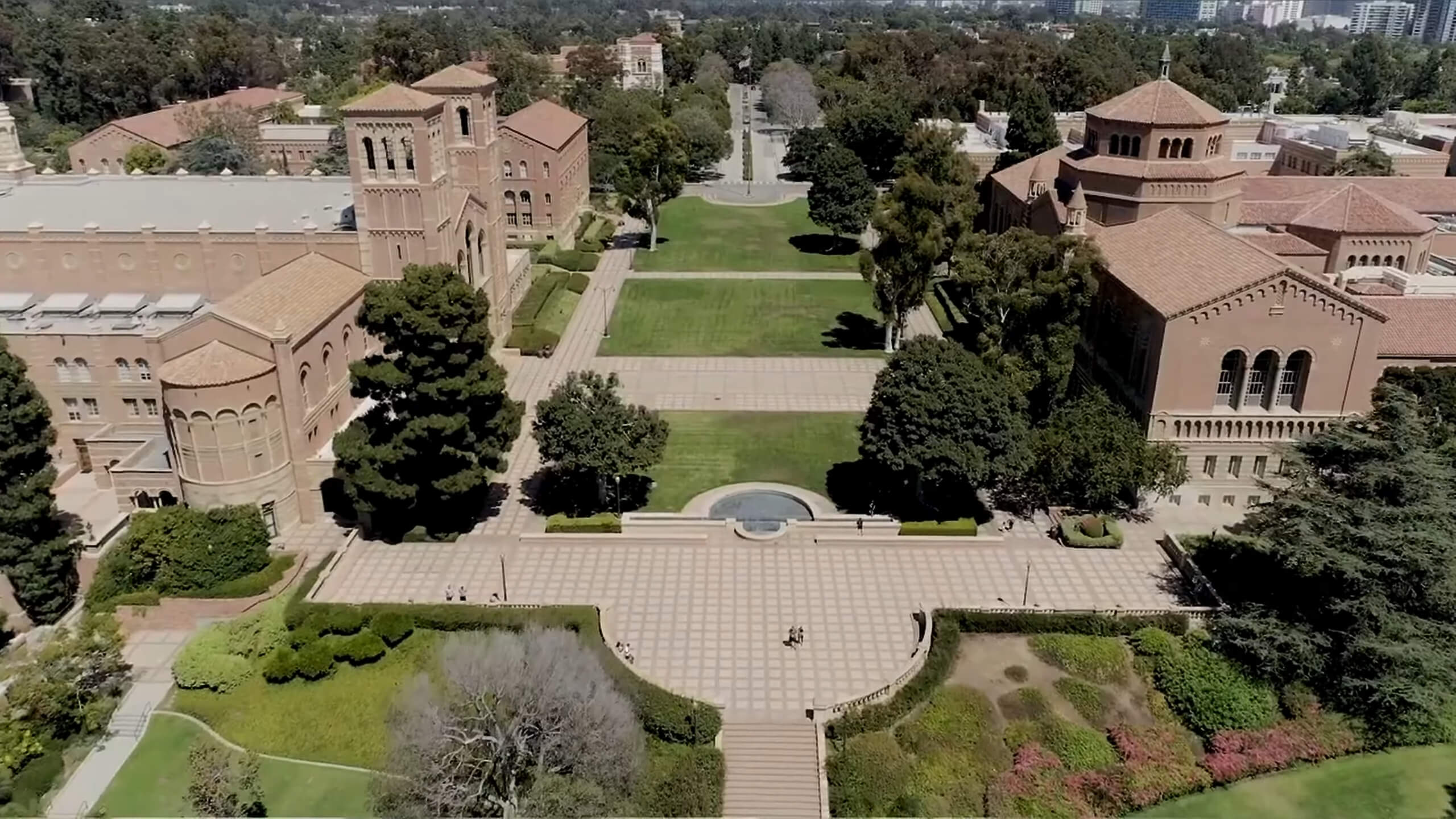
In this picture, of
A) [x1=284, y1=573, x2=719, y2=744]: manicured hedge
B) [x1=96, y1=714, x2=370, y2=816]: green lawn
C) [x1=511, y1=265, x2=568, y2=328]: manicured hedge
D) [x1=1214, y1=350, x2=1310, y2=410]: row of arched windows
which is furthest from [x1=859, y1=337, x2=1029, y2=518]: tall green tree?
[x1=511, y1=265, x2=568, y2=328]: manicured hedge

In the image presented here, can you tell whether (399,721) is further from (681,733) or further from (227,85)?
(227,85)

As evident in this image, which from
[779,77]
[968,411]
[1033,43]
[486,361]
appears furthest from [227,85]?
[968,411]

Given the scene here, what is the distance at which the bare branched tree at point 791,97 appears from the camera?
144000mm

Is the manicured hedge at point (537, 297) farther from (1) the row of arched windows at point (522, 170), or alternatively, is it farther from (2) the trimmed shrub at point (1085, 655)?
(2) the trimmed shrub at point (1085, 655)

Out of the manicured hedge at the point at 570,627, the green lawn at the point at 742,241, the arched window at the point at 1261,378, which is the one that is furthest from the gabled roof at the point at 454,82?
the arched window at the point at 1261,378

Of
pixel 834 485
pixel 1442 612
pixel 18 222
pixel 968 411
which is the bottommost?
pixel 834 485

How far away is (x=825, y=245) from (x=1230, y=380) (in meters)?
51.3

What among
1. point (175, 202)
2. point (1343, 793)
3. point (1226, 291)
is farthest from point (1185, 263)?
point (175, 202)

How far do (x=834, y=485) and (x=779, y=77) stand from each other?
118717 millimetres

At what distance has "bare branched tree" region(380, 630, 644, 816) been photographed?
27.9 m

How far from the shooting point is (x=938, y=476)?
43.9 meters

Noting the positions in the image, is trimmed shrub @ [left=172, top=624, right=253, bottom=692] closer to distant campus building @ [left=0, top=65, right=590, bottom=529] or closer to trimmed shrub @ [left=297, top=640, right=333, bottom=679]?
trimmed shrub @ [left=297, top=640, right=333, bottom=679]

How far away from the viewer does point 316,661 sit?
119 feet

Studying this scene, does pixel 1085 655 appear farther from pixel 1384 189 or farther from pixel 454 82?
pixel 1384 189
